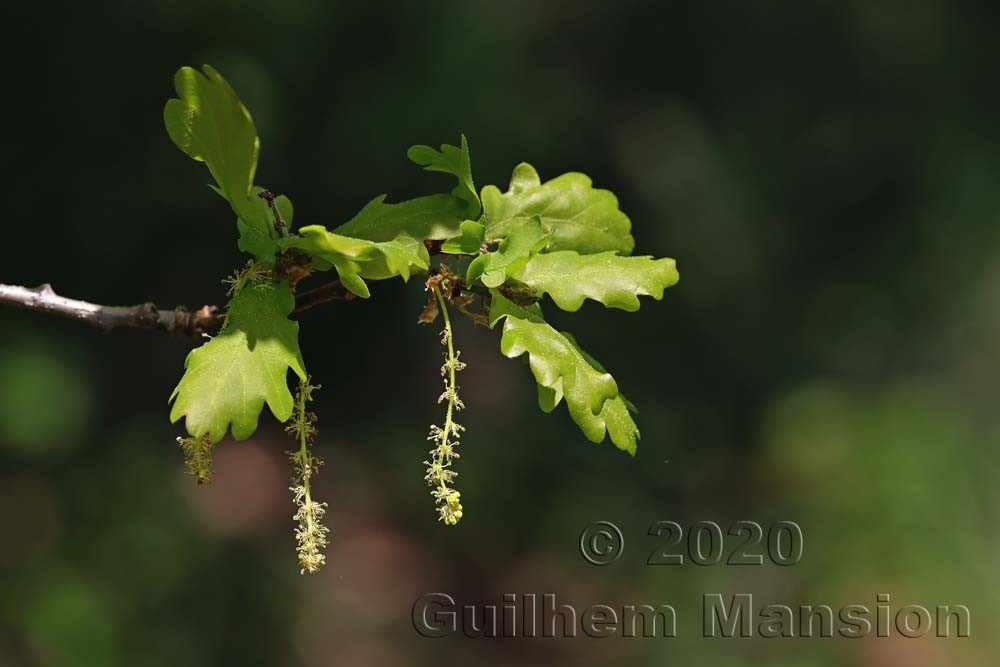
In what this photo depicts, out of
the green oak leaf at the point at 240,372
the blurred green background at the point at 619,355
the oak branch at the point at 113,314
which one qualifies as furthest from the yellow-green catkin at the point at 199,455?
the blurred green background at the point at 619,355

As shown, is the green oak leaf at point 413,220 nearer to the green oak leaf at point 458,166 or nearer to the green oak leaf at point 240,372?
the green oak leaf at point 458,166

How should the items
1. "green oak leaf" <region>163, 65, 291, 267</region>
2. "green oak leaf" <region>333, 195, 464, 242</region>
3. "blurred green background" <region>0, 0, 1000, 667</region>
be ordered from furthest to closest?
1. "blurred green background" <region>0, 0, 1000, 667</region>
2. "green oak leaf" <region>333, 195, 464, 242</region>
3. "green oak leaf" <region>163, 65, 291, 267</region>

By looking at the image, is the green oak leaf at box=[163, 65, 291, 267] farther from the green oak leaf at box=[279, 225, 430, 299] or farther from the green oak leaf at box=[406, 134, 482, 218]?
the green oak leaf at box=[406, 134, 482, 218]

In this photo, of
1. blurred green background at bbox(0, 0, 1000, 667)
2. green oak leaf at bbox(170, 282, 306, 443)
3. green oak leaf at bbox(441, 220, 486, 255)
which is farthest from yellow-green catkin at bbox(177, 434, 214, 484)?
blurred green background at bbox(0, 0, 1000, 667)

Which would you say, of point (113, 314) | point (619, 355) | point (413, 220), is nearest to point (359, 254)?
point (413, 220)

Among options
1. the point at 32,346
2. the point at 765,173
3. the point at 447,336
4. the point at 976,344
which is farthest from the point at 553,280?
the point at 976,344

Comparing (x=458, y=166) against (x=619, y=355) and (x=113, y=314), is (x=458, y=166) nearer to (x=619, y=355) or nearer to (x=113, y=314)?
(x=113, y=314)
